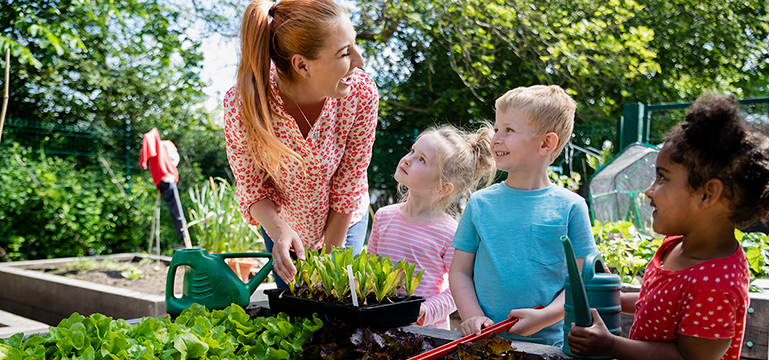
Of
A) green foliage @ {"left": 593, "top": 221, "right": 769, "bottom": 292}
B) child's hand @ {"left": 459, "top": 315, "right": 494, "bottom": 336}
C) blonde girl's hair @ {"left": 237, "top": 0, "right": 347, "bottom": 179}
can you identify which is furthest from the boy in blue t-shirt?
green foliage @ {"left": 593, "top": 221, "right": 769, "bottom": 292}

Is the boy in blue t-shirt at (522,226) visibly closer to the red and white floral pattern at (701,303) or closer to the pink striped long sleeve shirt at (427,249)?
the pink striped long sleeve shirt at (427,249)

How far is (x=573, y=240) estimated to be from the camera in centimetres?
153


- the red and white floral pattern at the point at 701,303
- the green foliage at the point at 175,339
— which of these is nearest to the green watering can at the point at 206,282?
the green foliage at the point at 175,339

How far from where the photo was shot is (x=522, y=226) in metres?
1.58

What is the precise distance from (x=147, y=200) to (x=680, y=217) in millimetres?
8246

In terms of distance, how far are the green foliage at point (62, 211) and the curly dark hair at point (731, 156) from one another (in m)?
7.73

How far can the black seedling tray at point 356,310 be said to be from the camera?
1.18m

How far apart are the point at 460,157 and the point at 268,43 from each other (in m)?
0.92

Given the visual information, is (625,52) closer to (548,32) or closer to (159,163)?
(548,32)

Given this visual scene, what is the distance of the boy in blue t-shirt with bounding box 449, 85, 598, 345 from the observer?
1543 millimetres

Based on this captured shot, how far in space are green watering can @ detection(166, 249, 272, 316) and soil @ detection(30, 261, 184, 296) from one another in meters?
3.33

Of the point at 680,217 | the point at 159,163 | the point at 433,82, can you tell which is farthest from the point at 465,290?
the point at 433,82

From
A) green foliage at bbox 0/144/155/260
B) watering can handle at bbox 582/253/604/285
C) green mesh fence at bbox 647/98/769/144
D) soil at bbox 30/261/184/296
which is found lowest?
soil at bbox 30/261/184/296

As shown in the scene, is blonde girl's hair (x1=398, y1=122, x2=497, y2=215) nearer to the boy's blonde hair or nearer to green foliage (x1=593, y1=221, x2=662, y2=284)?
the boy's blonde hair
